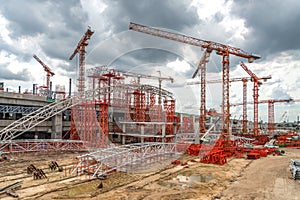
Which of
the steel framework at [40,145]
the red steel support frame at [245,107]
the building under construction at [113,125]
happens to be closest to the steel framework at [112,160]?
the building under construction at [113,125]

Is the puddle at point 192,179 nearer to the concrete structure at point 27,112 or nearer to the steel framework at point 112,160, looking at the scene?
the steel framework at point 112,160

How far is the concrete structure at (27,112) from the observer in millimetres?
31547

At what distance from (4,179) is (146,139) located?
22.3 meters

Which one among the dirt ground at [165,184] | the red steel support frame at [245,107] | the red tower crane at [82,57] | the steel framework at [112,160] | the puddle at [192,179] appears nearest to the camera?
the dirt ground at [165,184]

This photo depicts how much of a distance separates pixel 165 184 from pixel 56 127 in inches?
975

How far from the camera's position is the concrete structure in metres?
31.5

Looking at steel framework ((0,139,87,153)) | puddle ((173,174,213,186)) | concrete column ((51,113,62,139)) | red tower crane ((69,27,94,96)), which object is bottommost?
puddle ((173,174,213,186))

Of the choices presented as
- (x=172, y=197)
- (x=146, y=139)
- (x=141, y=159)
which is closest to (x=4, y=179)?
(x=141, y=159)

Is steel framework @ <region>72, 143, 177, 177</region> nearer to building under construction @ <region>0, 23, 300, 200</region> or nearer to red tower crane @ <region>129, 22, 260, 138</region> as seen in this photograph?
building under construction @ <region>0, 23, 300, 200</region>

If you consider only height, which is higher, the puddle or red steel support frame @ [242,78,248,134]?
red steel support frame @ [242,78,248,134]

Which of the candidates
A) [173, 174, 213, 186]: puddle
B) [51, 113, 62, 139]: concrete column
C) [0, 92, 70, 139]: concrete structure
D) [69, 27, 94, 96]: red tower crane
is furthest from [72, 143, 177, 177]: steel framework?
[69, 27, 94, 96]: red tower crane

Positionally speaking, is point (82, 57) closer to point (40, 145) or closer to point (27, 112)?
point (27, 112)

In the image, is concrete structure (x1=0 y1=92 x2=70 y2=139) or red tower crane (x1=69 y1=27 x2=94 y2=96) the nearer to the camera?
concrete structure (x1=0 y1=92 x2=70 y2=139)

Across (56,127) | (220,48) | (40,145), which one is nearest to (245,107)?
(220,48)
